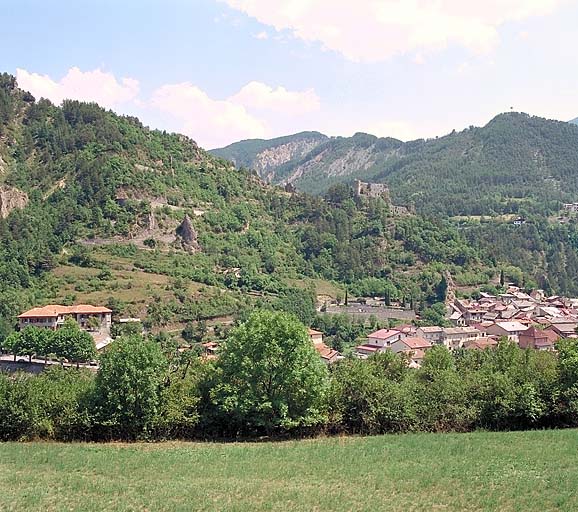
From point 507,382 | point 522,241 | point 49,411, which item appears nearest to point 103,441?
point 49,411

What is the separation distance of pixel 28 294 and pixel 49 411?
69.8 m

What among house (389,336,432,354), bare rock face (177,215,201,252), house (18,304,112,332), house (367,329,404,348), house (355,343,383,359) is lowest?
house (355,343,383,359)

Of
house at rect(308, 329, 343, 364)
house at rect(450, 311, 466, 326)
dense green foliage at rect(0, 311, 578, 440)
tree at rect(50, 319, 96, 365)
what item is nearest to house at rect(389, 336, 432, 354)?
house at rect(308, 329, 343, 364)

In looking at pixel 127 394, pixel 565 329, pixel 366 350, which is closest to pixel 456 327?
pixel 565 329

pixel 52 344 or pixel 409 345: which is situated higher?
pixel 52 344

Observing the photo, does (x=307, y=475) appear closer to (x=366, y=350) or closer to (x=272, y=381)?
(x=272, y=381)

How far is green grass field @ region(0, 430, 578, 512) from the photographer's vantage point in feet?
70.0

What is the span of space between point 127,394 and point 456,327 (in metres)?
84.9

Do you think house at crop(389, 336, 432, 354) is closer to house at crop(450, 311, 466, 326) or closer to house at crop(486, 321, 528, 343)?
house at crop(486, 321, 528, 343)

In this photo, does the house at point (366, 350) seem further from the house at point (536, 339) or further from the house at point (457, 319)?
the house at point (457, 319)

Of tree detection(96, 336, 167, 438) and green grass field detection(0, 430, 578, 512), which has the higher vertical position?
tree detection(96, 336, 167, 438)

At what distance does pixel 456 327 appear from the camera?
111 meters

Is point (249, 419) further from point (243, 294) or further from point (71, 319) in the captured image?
point (243, 294)

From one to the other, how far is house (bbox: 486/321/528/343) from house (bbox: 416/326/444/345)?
10.2m
